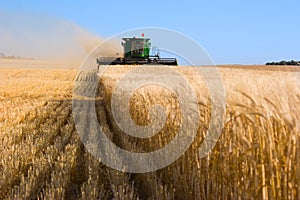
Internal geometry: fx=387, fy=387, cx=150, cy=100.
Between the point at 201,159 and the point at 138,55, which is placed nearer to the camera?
the point at 201,159

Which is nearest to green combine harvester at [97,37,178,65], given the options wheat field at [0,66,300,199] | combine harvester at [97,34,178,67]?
combine harvester at [97,34,178,67]

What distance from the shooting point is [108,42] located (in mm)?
49656

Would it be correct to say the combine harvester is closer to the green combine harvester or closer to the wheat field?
the green combine harvester

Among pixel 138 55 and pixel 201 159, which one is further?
pixel 138 55

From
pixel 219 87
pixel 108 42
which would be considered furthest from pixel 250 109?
pixel 108 42

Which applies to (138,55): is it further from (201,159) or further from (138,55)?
(201,159)

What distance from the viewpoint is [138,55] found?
29.1 m

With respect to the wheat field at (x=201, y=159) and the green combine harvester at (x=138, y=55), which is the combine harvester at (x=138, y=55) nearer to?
the green combine harvester at (x=138, y=55)

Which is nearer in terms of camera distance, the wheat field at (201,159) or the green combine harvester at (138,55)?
the wheat field at (201,159)

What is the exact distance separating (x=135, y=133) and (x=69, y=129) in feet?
6.34

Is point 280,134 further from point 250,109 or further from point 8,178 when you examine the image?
point 8,178

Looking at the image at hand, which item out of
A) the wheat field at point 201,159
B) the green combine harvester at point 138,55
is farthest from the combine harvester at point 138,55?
the wheat field at point 201,159

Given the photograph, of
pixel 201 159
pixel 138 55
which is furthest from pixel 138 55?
pixel 201 159

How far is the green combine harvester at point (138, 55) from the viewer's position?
95.1 feet
